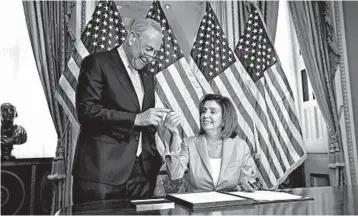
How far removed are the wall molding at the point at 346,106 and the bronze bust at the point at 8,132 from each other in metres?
3.72

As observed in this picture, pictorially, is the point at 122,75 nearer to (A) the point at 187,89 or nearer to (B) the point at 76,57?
(B) the point at 76,57

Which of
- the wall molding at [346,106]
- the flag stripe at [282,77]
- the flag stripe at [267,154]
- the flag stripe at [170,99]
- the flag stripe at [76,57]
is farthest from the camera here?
the wall molding at [346,106]

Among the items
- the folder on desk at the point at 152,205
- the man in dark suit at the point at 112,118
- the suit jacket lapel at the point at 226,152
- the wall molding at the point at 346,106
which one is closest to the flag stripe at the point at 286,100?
the wall molding at the point at 346,106

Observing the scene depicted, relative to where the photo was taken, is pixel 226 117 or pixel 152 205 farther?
pixel 226 117

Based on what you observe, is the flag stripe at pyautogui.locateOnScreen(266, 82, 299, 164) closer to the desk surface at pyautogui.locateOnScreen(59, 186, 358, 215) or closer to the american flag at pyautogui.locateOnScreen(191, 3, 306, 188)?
the american flag at pyautogui.locateOnScreen(191, 3, 306, 188)

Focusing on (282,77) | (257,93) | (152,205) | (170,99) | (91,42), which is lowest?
(152,205)

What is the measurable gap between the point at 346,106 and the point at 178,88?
2.18m

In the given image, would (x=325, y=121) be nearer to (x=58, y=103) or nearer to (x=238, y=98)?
(x=238, y=98)

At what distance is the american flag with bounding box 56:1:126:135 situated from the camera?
3240 millimetres

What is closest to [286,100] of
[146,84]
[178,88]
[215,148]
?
[178,88]

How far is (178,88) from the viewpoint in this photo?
352 centimetres

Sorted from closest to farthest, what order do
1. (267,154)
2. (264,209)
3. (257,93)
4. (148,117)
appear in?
(264,209), (148,117), (267,154), (257,93)

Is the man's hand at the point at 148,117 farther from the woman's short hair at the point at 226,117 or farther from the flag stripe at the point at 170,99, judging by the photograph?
the flag stripe at the point at 170,99

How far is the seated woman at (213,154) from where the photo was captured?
2.55 m
